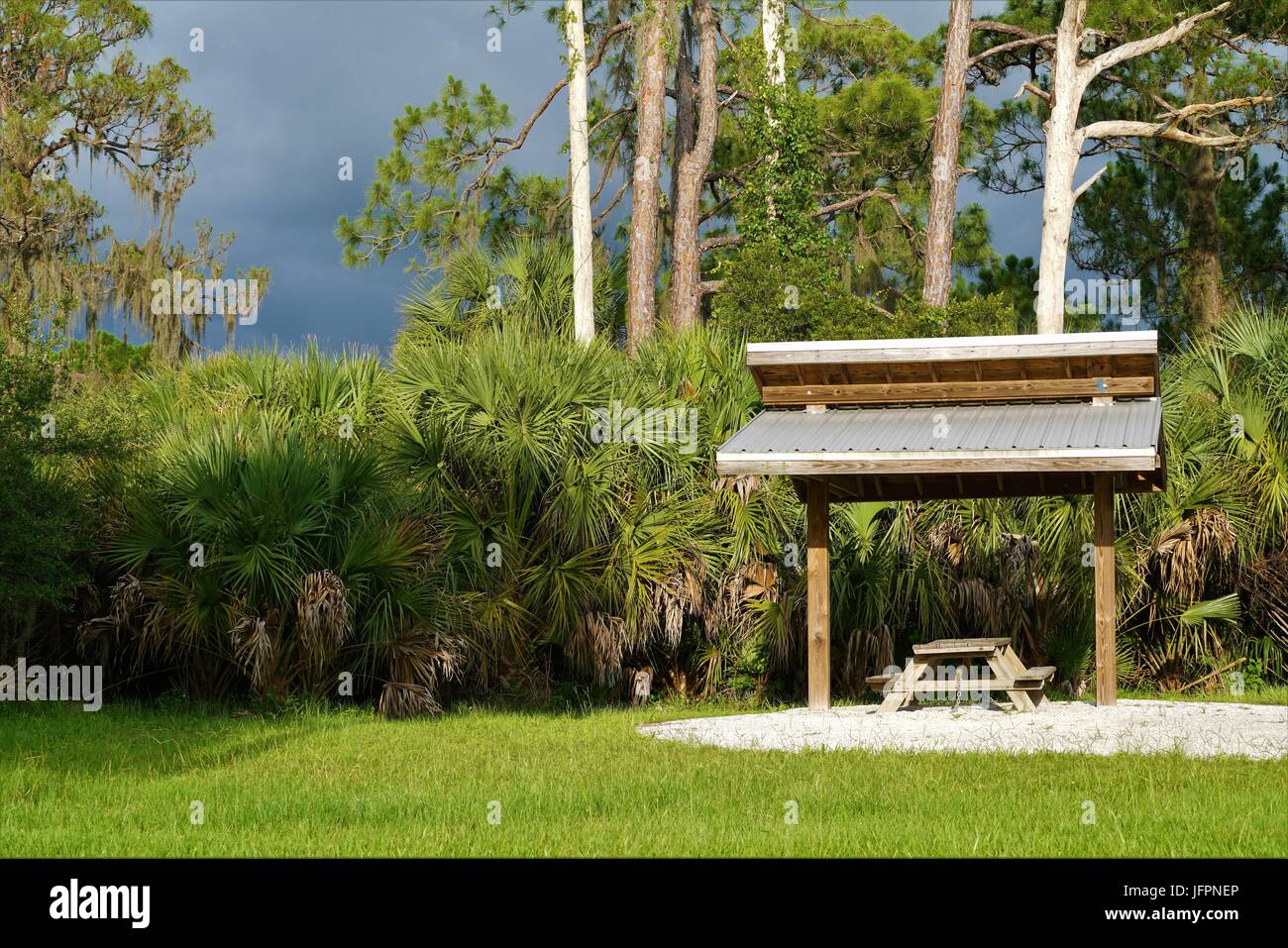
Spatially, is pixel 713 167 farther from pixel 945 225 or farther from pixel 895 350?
pixel 895 350

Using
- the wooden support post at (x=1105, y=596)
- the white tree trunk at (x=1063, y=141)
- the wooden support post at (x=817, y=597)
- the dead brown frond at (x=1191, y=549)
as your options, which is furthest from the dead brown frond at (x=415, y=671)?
the white tree trunk at (x=1063, y=141)

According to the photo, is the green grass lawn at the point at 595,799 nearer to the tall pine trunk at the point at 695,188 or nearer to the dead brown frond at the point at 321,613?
the dead brown frond at the point at 321,613

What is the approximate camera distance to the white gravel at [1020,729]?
11.6 metres

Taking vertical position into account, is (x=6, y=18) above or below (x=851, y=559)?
above

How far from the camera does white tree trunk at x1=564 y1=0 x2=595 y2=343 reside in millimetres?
26969

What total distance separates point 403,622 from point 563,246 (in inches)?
609

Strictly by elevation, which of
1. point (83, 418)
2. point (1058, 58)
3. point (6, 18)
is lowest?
point (83, 418)

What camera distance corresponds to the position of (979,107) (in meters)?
33.4

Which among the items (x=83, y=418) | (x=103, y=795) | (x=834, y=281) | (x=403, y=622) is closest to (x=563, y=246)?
(x=834, y=281)

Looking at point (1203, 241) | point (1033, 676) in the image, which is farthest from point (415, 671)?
point (1203, 241)

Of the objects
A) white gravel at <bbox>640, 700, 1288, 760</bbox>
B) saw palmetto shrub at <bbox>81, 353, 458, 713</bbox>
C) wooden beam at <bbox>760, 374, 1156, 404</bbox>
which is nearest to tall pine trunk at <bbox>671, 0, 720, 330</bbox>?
wooden beam at <bbox>760, 374, 1156, 404</bbox>

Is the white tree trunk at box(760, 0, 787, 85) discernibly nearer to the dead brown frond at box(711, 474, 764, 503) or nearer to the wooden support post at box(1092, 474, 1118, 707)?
the dead brown frond at box(711, 474, 764, 503)

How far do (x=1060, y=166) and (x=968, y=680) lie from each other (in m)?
15.7

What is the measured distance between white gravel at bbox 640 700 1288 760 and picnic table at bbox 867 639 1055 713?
0.54 ft
